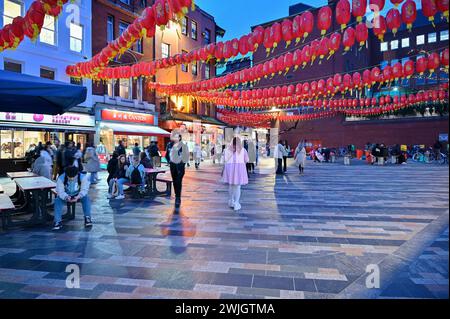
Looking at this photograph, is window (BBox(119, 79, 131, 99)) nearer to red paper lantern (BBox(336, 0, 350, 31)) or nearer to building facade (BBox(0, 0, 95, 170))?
building facade (BBox(0, 0, 95, 170))

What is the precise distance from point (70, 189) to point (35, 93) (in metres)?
1.86

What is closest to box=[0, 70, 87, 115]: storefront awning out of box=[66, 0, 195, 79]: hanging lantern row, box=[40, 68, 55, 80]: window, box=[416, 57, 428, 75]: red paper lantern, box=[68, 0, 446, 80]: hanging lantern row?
box=[66, 0, 195, 79]: hanging lantern row

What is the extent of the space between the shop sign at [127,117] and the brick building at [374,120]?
16979 mm

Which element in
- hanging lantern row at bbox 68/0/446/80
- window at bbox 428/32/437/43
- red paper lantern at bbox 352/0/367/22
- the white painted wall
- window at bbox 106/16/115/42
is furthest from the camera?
window at bbox 428/32/437/43

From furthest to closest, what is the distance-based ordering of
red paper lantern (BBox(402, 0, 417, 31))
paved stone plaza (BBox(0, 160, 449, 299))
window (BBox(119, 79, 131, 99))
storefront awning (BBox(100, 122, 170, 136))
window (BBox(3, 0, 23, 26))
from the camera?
window (BBox(119, 79, 131, 99)) → storefront awning (BBox(100, 122, 170, 136)) → window (BBox(3, 0, 23, 26)) → red paper lantern (BBox(402, 0, 417, 31)) → paved stone plaza (BBox(0, 160, 449, 299))

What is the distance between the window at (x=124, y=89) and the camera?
23.2 meters

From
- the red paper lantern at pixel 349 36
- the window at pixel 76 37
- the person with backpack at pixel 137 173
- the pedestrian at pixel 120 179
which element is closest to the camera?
the red paper lantern at pixel 349 36

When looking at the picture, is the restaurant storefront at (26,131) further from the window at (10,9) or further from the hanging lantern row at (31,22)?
the hanging lantern row at (31,22)

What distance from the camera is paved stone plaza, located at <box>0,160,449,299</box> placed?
3.40m

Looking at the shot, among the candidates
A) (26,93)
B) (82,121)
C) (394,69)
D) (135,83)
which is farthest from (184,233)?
(135,83)

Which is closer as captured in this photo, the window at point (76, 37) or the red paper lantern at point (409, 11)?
the red paper lantern at point (409, 11)

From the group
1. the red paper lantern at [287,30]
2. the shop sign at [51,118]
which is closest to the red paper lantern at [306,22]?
the red paper lantern at [287,30]

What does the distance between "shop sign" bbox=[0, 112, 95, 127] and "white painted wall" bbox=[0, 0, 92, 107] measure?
108 centimetres
